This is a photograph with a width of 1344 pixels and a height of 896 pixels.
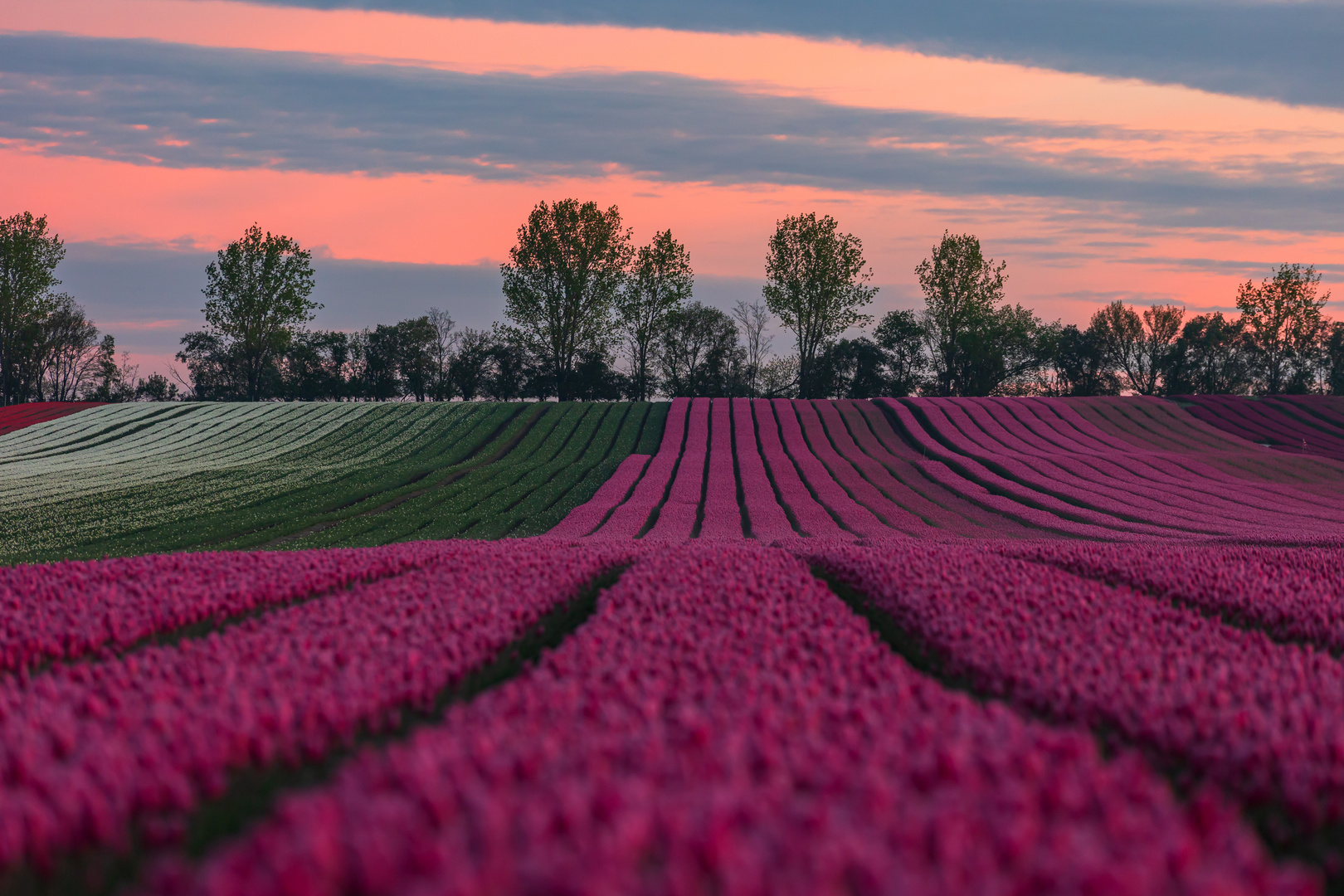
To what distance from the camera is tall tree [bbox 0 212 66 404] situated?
248 feet

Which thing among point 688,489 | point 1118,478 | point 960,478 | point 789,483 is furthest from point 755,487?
point 1118,478

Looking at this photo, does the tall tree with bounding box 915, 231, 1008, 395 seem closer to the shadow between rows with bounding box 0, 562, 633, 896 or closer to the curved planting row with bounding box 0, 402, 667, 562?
the curved planting row with bounding box 0, 402, 667, 562

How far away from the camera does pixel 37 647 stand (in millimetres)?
7133

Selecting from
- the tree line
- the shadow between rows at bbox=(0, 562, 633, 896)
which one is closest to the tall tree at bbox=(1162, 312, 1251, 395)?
the tree line

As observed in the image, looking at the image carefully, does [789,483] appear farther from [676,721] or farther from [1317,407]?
[1317,407]

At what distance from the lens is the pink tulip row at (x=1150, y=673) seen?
4590 millimetres

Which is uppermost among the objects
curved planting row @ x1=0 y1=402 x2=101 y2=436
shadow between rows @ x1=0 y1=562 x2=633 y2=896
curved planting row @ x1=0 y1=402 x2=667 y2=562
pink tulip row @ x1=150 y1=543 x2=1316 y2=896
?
curved planting row @ x1=0 y1=402 x2=101 y2=436

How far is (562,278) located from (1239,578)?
6913cm

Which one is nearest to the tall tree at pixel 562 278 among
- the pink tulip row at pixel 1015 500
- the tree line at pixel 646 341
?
the tree line at pixel 646 341

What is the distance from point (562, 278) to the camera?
74.9 meters

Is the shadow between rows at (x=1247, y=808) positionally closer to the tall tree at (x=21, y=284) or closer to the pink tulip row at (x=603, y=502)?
the pink tulip row at (x=603, y=502)

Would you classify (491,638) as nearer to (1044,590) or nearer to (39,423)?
(1044,590)

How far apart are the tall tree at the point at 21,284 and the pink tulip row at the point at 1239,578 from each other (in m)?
92.1

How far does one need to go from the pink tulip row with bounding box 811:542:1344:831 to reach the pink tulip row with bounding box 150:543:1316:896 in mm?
642
